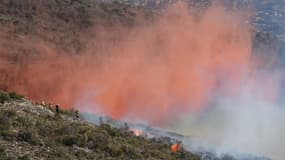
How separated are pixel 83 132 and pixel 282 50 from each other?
66.7 m

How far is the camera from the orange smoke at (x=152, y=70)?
54062mm

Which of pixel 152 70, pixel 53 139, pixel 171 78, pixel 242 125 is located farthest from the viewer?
pixel 171 78

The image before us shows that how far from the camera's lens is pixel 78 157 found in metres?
17.6

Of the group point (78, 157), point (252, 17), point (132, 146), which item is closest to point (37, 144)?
point (78, 157)

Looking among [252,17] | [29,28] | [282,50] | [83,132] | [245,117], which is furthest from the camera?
[252,17]

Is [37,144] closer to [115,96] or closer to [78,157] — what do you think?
[78,157]

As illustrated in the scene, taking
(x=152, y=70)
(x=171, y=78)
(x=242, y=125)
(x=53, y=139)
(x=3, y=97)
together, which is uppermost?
(x=152, y=70)

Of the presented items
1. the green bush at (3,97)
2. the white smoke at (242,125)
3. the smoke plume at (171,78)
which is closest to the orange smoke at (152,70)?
the smoke plume at (171,78)

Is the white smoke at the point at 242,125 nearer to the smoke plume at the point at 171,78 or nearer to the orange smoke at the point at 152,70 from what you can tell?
the smoke plume at the point at 171,78

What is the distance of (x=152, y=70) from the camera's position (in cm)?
6338

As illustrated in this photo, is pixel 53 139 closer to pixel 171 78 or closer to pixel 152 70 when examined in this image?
pixel 152 70

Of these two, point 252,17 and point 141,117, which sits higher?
point 252,17

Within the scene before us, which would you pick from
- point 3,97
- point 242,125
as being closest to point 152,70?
point 242,125

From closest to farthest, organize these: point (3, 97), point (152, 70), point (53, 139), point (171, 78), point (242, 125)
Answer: point (53, 139), point (3, 97), point (242, 125), point (152, 70), point (171, 78)
